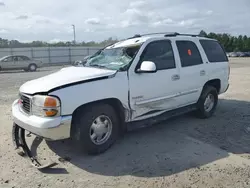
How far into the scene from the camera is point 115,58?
4.74 m

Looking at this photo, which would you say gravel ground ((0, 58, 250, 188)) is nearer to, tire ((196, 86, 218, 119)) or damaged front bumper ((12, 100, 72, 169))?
damaged front bumper ((12, 100, 72, 169))

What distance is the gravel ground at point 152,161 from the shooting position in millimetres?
3379

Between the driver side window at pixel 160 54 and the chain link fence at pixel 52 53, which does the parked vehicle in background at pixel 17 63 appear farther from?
the driver side window at pixel 160 54

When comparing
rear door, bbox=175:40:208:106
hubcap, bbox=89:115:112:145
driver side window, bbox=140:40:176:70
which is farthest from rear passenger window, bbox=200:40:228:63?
hubcap, bbox=89:115:112:145

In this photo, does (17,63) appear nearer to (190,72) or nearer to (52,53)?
(52,53)

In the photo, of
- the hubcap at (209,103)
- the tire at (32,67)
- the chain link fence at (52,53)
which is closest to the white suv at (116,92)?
the hubcap at (209,103)

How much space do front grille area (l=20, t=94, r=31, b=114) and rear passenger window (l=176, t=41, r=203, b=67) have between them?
3036 millimetres

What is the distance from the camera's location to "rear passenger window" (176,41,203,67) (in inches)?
208

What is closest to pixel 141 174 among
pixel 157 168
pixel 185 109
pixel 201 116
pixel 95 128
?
pixel 157 168

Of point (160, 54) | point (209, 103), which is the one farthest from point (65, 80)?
point (209, 103)

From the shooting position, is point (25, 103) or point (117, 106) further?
point (117, 106)

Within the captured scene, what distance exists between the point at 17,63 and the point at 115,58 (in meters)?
20.6

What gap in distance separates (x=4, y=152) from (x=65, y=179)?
1.51 metres

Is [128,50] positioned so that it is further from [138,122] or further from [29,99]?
[29,99]
